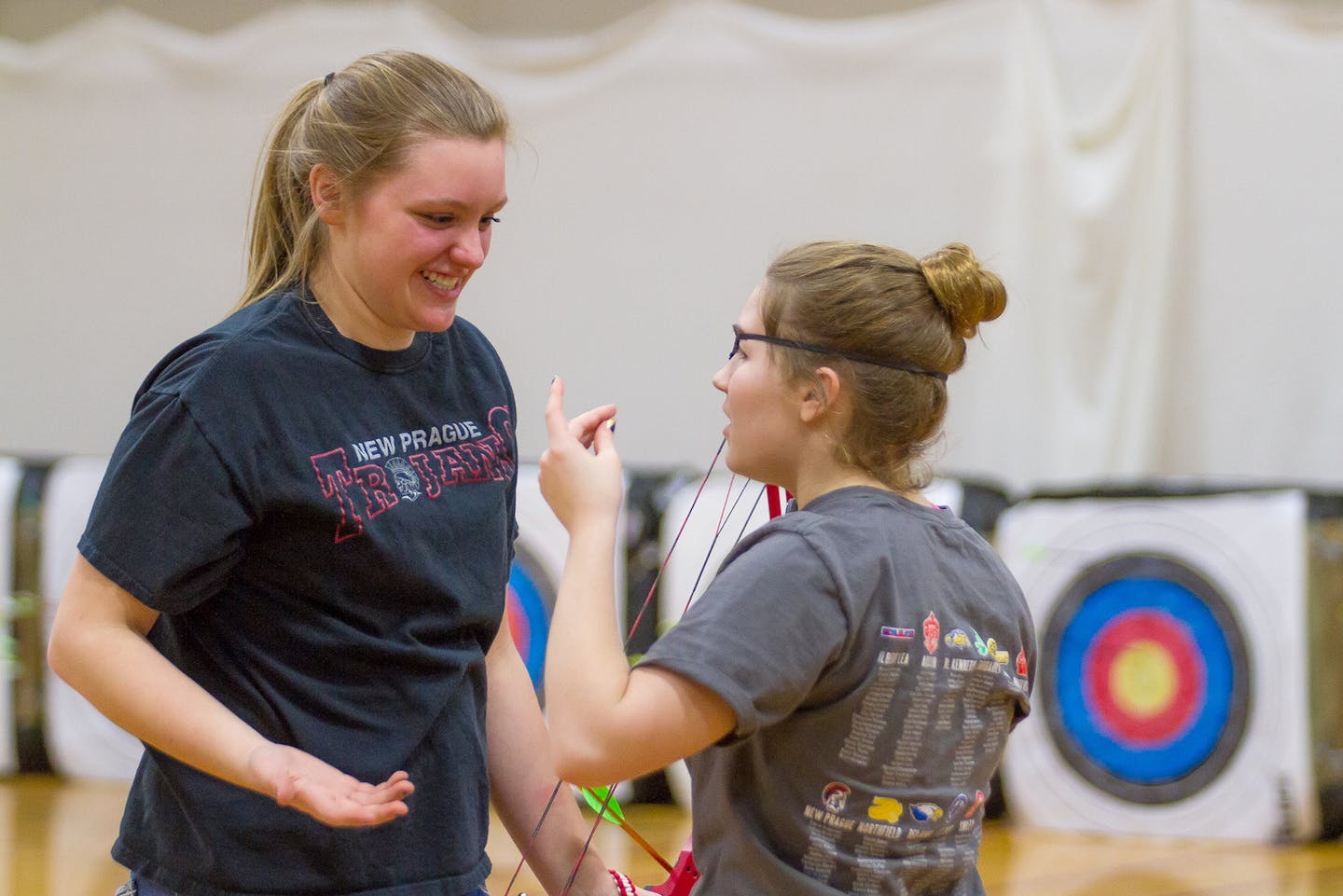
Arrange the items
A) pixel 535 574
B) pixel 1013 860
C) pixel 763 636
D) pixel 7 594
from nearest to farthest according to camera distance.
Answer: pixel 763 636 → pixel 1013 860 → pixel 535 574 → pixel 7 594

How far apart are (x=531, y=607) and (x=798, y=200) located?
1.33 metres

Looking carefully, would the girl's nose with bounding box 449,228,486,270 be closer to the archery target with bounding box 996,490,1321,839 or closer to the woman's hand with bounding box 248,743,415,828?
the woman's hand with bounding box 248,743,415,828

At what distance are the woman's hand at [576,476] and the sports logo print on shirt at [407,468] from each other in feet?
0.34

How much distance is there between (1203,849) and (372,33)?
291 cm

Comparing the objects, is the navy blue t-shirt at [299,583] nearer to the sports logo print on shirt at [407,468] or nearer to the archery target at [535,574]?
the sports logo print on shirt at [407,468]

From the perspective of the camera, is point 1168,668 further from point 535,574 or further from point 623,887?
point 623,887

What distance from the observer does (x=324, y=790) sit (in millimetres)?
979

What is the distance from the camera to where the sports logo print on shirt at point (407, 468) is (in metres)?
1.09

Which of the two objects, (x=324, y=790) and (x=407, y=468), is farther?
(x=407, y=468)

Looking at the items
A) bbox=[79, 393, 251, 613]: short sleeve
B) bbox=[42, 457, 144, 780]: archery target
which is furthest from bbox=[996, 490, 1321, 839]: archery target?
bbox=[79, 393, 251, 613]: short sleeve

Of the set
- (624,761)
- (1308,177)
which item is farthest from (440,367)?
(1308,177)

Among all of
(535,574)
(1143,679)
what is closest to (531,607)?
(535,574)

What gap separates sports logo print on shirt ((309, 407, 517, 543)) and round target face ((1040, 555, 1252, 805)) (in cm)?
220

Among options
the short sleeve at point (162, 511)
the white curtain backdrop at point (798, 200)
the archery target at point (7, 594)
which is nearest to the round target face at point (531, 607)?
the white curtain backdrop at point (798, 200)
